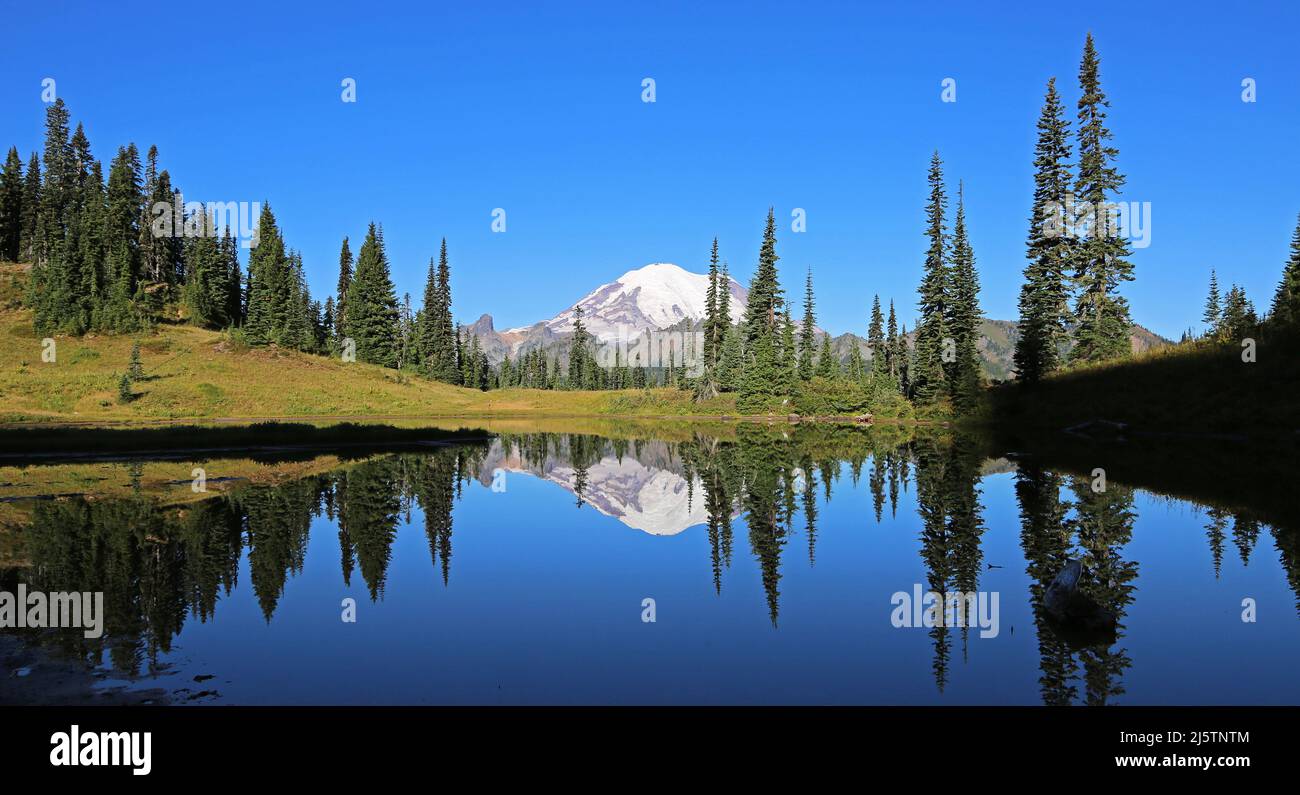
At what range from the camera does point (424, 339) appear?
130 m

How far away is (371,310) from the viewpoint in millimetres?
113250

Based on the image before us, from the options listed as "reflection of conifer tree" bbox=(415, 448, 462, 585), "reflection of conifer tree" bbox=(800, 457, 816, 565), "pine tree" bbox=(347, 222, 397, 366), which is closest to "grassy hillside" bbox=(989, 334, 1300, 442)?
"reflection of conifer tree" bbox=(800, 457, 816, 565)

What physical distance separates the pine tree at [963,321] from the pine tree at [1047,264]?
18.1 ft

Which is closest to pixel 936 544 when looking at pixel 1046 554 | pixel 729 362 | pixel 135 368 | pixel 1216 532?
pixel 1046 554

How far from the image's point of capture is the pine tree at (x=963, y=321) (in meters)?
71.9

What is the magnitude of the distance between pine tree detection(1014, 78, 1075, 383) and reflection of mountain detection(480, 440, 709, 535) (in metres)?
34.9

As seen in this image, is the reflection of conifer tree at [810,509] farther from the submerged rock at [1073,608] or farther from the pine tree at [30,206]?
the pine tree at [30,206]

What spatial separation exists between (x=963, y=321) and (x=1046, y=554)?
69.9 m

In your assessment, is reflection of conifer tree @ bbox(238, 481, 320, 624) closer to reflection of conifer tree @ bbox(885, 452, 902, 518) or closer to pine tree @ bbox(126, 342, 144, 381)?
reflection of conifer tree @ bbox(885, 452, 902, 518)

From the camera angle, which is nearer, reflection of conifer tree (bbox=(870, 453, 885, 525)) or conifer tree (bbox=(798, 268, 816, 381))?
reflection of conifer tree (bbox=(870, 453, 885, 525))

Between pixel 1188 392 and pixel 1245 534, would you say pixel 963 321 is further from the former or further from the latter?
pixel 1245 534

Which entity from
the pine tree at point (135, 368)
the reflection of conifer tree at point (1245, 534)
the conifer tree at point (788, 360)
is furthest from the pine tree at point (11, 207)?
the reflection of conifer tree at point (1245, 534)

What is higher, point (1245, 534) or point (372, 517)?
point (372, 517)

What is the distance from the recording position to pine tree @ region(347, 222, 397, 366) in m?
112
